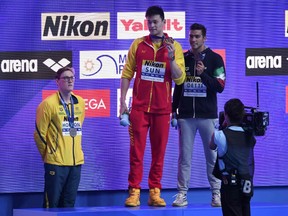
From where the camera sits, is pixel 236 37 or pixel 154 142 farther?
pixel 236 37

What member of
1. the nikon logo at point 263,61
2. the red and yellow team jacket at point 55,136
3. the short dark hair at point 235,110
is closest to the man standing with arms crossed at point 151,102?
the red and yellow team jacket at point 55,136

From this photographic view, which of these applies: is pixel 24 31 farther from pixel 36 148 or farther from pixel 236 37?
pixel 236 37

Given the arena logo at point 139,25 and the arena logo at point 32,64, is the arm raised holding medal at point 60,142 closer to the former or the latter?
the arena logo at point 32,64

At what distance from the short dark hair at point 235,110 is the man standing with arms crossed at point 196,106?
84 cm

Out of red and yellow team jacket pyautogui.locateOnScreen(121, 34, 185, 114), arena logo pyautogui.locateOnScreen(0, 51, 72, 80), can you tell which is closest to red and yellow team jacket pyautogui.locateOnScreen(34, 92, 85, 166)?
red and yellow team jacket pyautogui.locateOnScreen(121, 34, 185, 114)

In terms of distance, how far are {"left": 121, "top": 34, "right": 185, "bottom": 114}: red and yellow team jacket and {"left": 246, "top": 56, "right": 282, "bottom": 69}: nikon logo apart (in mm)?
1410

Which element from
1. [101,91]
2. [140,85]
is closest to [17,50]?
[101,91]

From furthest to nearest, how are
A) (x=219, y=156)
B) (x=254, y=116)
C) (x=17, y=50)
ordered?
(x=17, y=50)
(x=254, y=116)
(x=219, y=156)

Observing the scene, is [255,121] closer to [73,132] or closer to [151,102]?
[151,102]

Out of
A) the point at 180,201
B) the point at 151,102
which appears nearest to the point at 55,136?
the point at 151,102

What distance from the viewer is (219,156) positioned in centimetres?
713

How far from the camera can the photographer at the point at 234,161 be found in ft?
23.2

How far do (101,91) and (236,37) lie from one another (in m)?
1.49

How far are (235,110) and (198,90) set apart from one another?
1.03 m
